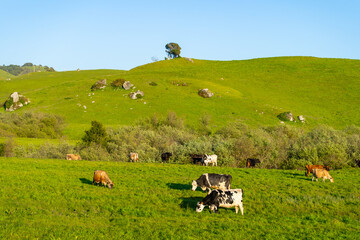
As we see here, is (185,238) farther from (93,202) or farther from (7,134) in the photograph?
(7,134)

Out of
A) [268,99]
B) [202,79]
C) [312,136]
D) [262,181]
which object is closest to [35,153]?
[262,181]

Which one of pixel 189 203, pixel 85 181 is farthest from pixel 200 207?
pixel 85 181

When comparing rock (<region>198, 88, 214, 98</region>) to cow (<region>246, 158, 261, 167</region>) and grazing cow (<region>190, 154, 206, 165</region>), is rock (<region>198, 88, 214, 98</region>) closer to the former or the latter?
grazing cow (<region>190, 154, 206, 165</region>)

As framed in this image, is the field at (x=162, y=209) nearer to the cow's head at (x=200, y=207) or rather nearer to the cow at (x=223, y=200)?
the cow's head at (x=200, y=207)

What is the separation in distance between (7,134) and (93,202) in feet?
151

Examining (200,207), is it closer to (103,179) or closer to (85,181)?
(103,179)

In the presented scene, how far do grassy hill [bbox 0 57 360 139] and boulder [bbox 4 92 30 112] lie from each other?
2.75m

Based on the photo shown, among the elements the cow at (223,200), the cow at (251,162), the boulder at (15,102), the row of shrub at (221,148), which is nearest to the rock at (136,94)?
the boulder at (15,102)

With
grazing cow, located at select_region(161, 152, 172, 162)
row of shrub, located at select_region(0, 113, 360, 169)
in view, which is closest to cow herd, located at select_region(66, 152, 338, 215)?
row of shrub, located at select_region(0, 113, 360, 169)

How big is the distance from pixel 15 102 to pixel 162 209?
251ft

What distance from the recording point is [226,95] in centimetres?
8612

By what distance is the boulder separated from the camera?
77.1 m

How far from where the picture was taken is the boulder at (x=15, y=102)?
77062 millimetres

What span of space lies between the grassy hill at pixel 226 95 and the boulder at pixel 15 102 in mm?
2751
